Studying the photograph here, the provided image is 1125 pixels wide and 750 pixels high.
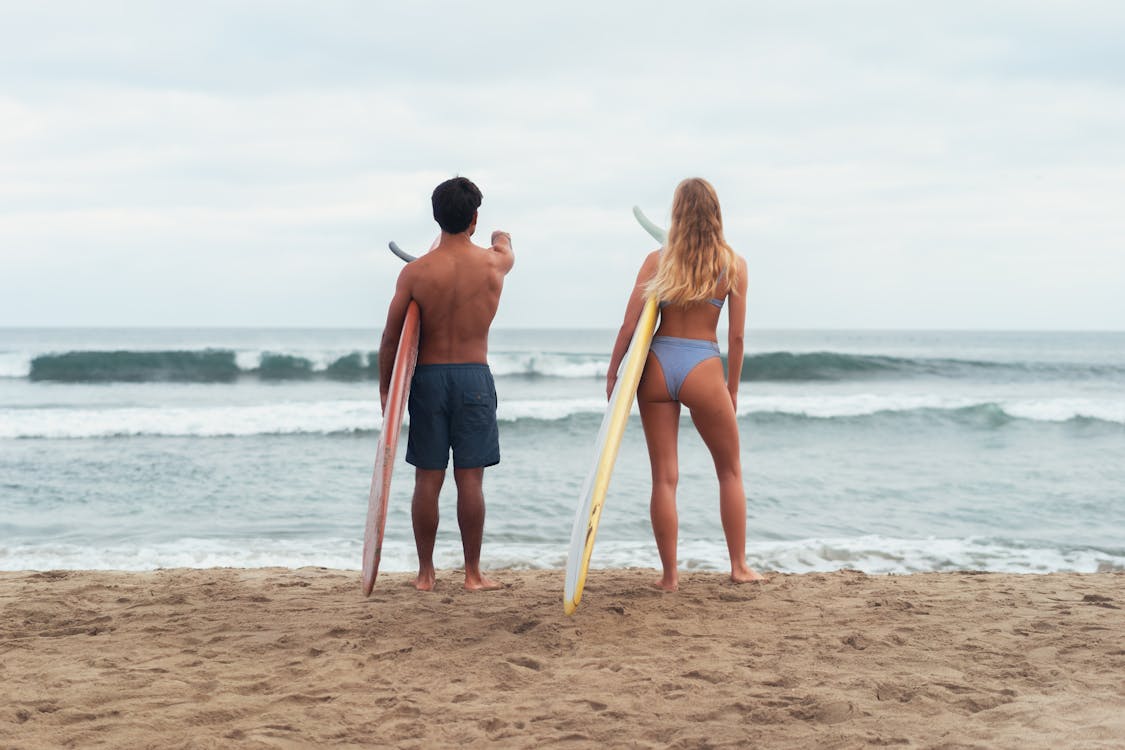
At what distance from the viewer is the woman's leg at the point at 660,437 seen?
13.0 feet

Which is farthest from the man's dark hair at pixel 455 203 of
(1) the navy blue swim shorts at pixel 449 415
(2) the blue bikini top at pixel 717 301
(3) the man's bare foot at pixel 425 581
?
(3) the man's bare foot at pixel 425 581

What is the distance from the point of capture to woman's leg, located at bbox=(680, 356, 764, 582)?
3.93m

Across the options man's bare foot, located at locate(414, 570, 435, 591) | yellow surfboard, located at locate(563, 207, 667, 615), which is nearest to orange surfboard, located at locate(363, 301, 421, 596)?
man's bare foot, located at locate(414, 570, 435, 591)

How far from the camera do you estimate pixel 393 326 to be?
13.1 feet

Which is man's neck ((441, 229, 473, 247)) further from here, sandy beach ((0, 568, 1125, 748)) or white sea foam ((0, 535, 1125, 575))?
white sea foam ((0, 535, 1125, 575))

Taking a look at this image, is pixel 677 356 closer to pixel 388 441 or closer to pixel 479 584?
pixel 388 441

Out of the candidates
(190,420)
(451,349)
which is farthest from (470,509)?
(190,420)

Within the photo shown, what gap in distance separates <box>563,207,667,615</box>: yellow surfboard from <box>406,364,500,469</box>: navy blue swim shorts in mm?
546

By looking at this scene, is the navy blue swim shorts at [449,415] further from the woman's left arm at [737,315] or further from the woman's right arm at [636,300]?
the woman's left arm at [737,315]

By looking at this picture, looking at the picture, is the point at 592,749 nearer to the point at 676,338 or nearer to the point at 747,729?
the point at 747,729

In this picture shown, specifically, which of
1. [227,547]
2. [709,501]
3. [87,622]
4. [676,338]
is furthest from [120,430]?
[676,338]

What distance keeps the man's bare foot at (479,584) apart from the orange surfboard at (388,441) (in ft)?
1.88

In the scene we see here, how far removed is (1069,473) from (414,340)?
754cm

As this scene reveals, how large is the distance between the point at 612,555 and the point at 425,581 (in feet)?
5.72
